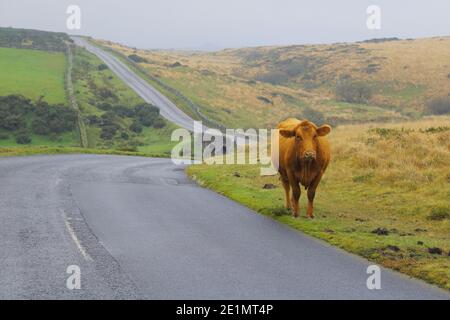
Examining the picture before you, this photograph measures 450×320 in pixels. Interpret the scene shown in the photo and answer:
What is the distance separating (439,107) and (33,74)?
53854 millimetres

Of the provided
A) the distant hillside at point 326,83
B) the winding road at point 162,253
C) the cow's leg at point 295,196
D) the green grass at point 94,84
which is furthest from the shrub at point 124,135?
the cow's leg at point 295,196

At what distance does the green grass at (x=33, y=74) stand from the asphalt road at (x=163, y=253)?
46.5 meters

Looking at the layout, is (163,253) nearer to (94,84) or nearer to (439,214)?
(439,214)

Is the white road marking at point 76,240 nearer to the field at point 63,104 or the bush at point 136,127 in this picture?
the field at point 63,104

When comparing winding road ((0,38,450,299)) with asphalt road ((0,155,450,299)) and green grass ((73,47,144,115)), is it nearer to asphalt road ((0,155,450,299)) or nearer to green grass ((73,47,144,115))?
asphalt road ((0,155,450,299))

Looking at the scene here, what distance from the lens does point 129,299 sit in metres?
7.74

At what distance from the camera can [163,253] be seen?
1063 cm

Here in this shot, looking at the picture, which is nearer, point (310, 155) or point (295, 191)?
point (310, 155)

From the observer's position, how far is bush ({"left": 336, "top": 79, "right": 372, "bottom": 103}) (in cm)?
9995

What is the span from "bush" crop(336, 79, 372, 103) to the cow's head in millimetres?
87048

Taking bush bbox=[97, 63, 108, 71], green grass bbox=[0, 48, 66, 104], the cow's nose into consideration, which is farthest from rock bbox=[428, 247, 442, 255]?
bush bbox=[97, 63, 108, 71]

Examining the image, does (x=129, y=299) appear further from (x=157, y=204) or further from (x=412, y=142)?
(x=412, y=142)

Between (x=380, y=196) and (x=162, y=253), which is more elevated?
(x=162, y=253)

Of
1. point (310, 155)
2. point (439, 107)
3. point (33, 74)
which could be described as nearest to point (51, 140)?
point (33, 74)
